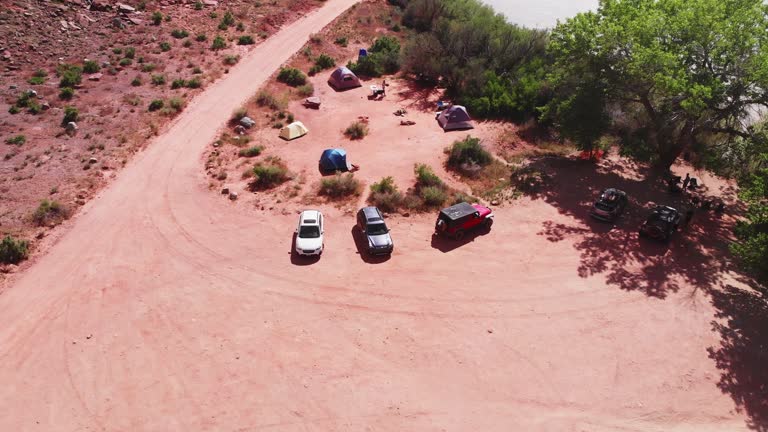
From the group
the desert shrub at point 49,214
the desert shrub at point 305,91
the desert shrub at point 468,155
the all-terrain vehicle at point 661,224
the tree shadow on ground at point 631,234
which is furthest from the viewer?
the desert shrub at point 305,91

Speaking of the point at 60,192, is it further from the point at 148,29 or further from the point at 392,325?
the point at 148,29

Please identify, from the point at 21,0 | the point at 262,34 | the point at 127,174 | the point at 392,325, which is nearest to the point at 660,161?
the point at 392,325

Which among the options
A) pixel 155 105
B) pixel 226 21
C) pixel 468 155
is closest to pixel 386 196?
pixel 468 155

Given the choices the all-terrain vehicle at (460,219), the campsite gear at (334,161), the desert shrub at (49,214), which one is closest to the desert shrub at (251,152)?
the campsite gear at (334,161)

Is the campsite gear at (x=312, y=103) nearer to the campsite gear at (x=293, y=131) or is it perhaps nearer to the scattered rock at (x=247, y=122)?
the campsite gear at (x=293, y=131)

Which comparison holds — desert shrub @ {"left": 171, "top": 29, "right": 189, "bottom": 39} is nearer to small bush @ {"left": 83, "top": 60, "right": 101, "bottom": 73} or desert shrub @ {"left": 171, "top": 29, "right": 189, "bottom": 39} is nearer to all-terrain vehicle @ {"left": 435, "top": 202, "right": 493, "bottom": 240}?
small bush @ {"left": 83, "top": 60, "right": 101, "bottom": 73}

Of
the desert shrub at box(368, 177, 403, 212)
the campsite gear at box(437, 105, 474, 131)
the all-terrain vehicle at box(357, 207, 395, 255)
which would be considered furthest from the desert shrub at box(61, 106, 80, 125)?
the campsite gear at box(437, 105, 474, 131)
